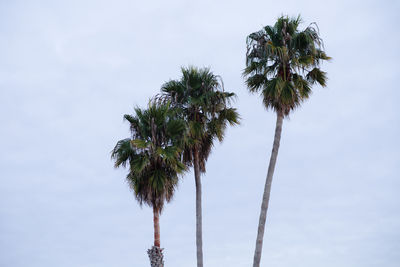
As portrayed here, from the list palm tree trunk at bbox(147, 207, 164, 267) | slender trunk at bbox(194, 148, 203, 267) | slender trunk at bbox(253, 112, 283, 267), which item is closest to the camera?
slender trunk at bbox(253, 112, 283, 267)

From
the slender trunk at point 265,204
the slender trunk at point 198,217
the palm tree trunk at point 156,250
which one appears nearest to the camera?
the slender trunk at point 265,204

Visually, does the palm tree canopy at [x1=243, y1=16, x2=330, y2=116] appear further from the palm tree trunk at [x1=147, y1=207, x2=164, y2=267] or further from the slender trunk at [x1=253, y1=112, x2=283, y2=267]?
the palm tree trunk at [x1=147, y1=207, x2=164, y2=267]

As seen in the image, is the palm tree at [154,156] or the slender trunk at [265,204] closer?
the slender trunk at [265,204]

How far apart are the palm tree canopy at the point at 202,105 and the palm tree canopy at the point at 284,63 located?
2.02m

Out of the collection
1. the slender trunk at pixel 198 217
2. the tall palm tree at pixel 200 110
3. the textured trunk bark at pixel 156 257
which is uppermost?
the tall palm tree at pixel 200 110

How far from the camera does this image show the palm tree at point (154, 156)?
25.2m

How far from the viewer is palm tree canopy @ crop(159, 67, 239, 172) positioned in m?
27.4

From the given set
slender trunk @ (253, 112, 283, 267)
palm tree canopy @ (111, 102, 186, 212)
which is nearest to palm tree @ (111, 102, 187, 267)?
palm tree canopy @ (111, 102, 186, 212)

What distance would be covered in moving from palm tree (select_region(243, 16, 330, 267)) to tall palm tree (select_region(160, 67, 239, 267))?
2073 millimetres

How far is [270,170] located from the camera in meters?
24.7

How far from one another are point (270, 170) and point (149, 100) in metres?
6.82

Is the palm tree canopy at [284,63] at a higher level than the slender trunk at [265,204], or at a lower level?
higher

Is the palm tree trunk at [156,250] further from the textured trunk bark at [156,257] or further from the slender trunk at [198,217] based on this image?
the slender trunk at [198,217]

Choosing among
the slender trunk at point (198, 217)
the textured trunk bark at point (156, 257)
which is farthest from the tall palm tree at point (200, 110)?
the textured trunk bark at point (156, 257)
